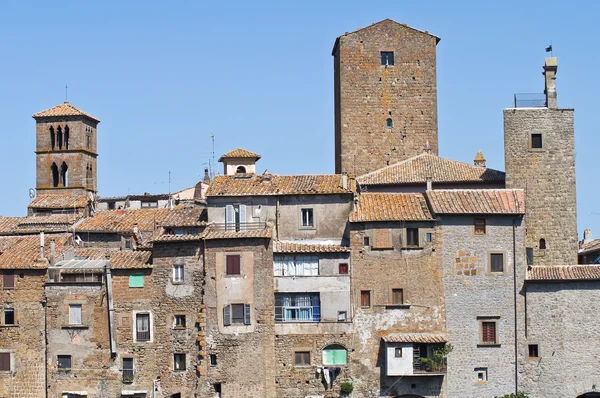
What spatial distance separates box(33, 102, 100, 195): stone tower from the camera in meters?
98.8

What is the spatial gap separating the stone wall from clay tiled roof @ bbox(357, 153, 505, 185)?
2922mm

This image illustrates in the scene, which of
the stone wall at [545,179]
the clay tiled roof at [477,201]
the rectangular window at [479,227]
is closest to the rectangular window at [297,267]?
the clay tiled roof at [477,201]

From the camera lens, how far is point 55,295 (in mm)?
66125

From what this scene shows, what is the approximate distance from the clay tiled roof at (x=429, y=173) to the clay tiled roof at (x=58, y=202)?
24290 millimetres

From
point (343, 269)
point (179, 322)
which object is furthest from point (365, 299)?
point (179, 322)

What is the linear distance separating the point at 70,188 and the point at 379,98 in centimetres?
3003

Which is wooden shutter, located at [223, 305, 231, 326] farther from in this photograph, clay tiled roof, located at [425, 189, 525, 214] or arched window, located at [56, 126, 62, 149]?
arched window, located at [56, 126, 62, 149]

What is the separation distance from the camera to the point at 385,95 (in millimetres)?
78062

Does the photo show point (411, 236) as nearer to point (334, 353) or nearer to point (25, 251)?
point (334, 353)

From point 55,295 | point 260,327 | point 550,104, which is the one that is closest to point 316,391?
point 260,327

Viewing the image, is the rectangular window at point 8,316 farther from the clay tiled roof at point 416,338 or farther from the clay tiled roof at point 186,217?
the clay tiled roof at point 416,338

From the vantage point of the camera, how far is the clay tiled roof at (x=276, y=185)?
216 ft

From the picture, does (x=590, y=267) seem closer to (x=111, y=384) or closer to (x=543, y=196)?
(x=543, y=196)

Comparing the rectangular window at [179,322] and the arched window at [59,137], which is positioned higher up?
the arched window at [59,137]
